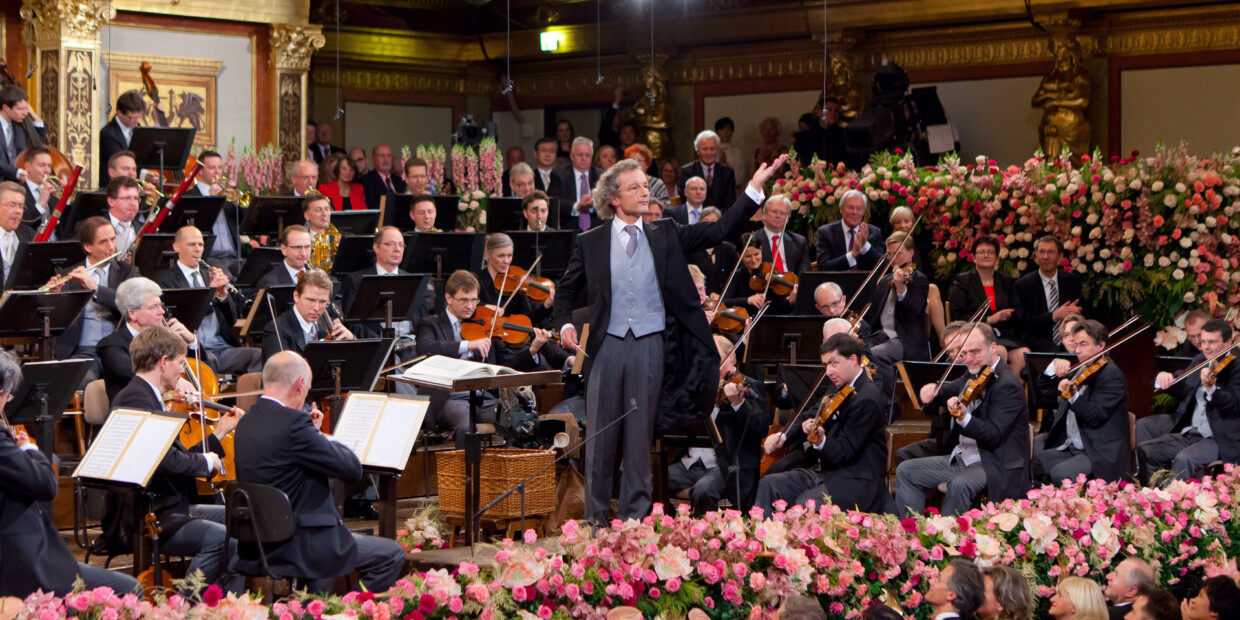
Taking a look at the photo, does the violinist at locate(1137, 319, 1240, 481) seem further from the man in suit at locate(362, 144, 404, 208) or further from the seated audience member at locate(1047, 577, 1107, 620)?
the man in suit at locate(362, 144, 404, 208)

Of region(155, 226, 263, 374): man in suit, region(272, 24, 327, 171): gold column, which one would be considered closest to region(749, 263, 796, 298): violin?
region(155, 226, 263, 374): man in suit

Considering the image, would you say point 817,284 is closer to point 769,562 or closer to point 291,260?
point 291,260

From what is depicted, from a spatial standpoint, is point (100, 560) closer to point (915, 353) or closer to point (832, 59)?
point (915, 353)

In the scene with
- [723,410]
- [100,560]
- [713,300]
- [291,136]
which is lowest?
[100,560]

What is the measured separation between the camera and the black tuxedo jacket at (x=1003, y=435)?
5.99m

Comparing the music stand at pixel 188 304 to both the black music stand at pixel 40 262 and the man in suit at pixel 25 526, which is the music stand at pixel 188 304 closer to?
the black music stand at pixel 40 262

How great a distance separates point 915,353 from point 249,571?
4.57 metres

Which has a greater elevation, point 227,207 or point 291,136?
point 291,136

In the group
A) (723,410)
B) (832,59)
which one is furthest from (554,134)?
(723,410)

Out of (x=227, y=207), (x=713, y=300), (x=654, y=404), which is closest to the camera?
(x=654, y=404)

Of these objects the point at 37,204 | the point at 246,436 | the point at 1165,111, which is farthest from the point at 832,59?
the point at 246,436

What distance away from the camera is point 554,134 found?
1490 centimetres

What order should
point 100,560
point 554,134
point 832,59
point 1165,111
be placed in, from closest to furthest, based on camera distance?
point 100,560 < point 1165,111 < point 832,59 < point 554,134

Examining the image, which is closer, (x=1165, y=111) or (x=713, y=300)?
(x=713, y=300)
